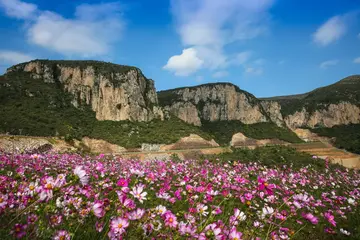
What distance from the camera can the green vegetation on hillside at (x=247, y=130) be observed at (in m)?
126

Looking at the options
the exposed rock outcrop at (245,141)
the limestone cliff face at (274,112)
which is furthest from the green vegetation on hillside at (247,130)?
the limestone cliff face at (274,112)

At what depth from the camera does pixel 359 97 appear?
550 feet

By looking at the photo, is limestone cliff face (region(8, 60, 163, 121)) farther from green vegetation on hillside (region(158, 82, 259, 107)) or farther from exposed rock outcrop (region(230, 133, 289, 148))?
green vegetation on hillside (region(158, 82, 259, 107))

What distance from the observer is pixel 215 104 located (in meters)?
145

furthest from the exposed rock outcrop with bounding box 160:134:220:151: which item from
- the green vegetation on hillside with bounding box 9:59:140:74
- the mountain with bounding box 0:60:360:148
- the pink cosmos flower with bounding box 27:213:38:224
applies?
the pink cosmos flower with bounding box 27:213:38:224

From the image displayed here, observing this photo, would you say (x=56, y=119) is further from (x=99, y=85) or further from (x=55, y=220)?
(x=55, y=220)

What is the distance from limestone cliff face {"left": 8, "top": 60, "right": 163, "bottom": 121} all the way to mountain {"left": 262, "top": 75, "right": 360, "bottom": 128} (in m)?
117

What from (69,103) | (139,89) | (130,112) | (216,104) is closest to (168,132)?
(130,112)

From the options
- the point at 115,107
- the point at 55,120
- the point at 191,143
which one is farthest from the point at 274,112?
the point at 55,120

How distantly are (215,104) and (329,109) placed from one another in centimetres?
7869

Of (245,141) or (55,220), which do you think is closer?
(55,220)

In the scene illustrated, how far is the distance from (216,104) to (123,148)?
3429 inches

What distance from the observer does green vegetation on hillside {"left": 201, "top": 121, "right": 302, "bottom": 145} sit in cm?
12644

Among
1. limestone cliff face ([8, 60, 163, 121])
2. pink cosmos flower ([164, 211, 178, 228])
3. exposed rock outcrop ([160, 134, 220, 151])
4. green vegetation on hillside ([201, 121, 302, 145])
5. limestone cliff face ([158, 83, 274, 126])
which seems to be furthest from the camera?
limestone cliff face ([158, 83, 274, 126])
